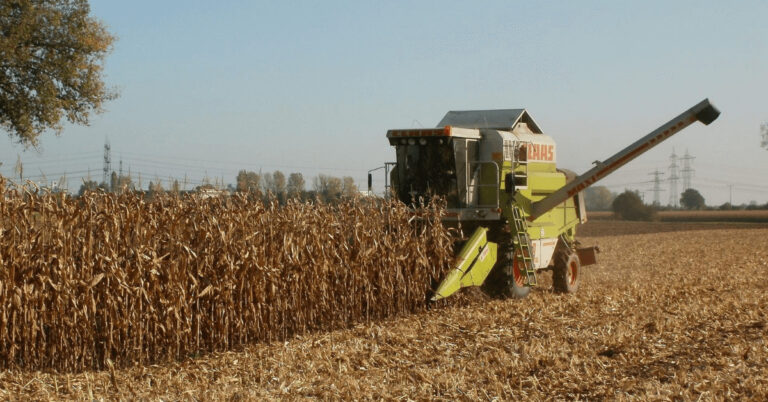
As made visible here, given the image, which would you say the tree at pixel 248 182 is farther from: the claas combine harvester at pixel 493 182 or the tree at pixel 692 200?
the tree at pixel 692 200

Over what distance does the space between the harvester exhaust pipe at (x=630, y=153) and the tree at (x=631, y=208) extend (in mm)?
42414

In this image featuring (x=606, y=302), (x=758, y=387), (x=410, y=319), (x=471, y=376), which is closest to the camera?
(x=758, y=387)

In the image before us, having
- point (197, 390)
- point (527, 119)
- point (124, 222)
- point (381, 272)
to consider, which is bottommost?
point (197, 390)

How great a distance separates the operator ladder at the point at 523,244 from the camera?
12.6 metres

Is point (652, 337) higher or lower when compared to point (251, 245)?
lower

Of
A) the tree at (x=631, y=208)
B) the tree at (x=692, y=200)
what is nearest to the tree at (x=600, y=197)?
the tree at (x=692, y=200)

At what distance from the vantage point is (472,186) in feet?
42.2

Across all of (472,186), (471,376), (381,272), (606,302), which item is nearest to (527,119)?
(472,186)

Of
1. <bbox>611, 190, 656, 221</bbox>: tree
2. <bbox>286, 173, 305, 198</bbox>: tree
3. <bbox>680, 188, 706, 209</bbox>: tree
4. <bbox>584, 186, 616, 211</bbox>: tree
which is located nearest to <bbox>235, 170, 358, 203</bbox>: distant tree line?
<bbox>286, 173, 305, 198</bbox>: tree

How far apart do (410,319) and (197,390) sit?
4.44m

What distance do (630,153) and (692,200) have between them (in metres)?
81.3

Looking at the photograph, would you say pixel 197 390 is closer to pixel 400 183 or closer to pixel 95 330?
pixel 95 330

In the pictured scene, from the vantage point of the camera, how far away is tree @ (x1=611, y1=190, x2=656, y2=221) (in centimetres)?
5412

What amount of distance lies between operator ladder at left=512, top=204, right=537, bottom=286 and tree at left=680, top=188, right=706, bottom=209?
265ft
